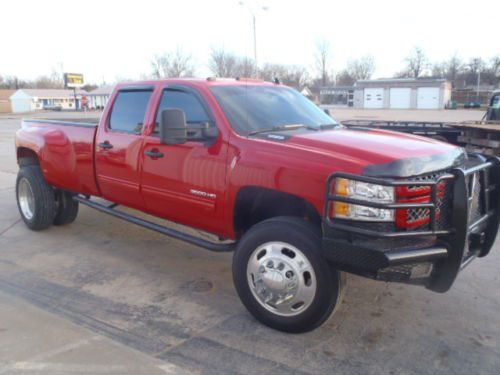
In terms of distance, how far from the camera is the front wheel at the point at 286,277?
3182 millimetres

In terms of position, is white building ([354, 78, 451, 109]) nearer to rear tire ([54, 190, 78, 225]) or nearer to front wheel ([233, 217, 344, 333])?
rear tire ([54, 190, 78, 225])

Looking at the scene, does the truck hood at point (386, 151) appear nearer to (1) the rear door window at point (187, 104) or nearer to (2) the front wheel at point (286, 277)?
(2) the front wheel at point (286, 277)

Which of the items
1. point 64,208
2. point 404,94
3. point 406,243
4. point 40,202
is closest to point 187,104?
point 406,243

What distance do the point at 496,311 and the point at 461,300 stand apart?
29 centimetres

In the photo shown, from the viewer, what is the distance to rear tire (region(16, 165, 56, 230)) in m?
5.90

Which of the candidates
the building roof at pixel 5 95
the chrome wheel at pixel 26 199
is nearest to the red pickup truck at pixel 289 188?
the chrome wheel at pixel 26 199

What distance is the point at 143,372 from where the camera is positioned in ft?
9.72

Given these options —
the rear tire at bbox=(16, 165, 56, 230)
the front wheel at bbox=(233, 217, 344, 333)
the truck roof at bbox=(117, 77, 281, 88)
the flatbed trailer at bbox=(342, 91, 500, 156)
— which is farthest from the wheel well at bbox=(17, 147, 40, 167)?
the flatbed trailer at bbox=(342, 91, 500, 156)

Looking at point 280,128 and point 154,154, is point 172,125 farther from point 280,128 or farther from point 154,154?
point 280,128

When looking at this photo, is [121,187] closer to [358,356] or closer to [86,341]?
[86,341]

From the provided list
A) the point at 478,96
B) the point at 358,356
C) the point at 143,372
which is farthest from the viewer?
the point at 478,96

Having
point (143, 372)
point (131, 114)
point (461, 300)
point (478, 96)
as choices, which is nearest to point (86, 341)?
point (143, 372)

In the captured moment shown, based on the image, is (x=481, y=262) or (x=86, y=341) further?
(x=481, y=262)

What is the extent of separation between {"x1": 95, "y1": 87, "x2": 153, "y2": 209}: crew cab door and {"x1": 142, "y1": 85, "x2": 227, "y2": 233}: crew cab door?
7.2 inches
